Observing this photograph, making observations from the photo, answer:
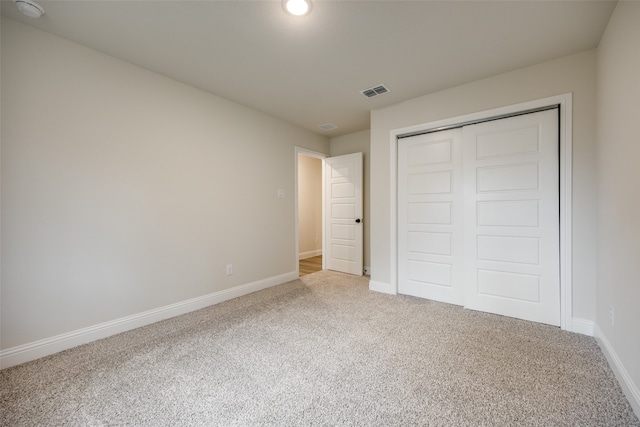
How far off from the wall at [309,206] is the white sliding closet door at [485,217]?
321 cm

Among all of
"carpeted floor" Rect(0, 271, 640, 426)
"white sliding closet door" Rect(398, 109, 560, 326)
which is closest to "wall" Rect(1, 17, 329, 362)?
"carpeted floor" Rect(0, 271, 640, 426)

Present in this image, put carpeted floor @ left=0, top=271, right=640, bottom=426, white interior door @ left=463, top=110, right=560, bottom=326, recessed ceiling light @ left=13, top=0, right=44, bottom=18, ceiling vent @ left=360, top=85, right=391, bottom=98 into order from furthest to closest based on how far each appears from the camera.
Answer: ceiling vent @ left=360, top=85, right=391, bottom=98 → white interior door @ left=463, top=110, right=560, bottom=326 → recessed ceiling light @ left=13, top=0, right=44, bottom=18 → carpeted floor @ left=0, top=271, right=640, bottom=426

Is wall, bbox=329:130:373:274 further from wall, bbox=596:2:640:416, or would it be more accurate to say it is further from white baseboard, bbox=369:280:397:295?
wall, bbox=596:2:640:416

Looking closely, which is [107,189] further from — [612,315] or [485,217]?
[612,315]

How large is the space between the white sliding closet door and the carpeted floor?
1.28ft

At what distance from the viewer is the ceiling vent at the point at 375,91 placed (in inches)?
120

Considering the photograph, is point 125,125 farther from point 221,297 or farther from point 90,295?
point 221,297

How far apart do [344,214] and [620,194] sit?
3406 mm

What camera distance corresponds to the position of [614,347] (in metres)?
1.84

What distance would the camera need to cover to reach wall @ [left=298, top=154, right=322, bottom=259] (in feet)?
20.9

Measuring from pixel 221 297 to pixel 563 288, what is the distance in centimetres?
368

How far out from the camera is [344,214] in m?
4.77

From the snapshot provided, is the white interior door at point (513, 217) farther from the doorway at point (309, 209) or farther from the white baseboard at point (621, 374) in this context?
the doorway at point (309, 209)

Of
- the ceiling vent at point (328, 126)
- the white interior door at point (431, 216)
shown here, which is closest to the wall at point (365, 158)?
the ceiling vent at point (328, 126)
